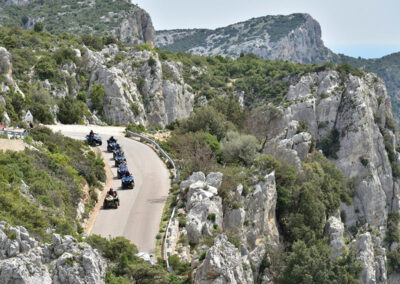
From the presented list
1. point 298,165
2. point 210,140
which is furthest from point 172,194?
point 298,165

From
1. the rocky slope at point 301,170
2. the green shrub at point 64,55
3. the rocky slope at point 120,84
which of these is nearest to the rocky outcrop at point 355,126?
the rocky slope at point 301,170

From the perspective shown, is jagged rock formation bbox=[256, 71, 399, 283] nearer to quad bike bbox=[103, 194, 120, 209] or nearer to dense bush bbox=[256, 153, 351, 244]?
dense bush bbox=[256, 153, 351, 244]

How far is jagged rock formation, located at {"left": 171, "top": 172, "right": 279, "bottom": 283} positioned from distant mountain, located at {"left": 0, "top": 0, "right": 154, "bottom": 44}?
9283 centimetres

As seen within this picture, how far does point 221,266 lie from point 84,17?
11850cm

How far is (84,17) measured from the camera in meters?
125

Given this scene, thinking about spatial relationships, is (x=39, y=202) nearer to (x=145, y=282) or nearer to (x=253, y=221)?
(x=145, y=282)

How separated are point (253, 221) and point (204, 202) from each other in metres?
6.50

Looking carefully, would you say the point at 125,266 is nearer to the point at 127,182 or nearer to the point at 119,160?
the point at 127,182

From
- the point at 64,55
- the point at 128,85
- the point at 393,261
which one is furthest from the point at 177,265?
the point at 128,85

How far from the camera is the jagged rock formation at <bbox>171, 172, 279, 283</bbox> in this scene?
18.7 m

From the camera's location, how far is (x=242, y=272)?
65.5 ft

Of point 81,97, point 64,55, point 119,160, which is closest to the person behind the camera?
point 119,160

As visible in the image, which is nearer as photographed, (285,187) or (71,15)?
(285,187)

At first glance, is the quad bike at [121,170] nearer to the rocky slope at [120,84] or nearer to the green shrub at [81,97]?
the rocky slope at [120,84]
